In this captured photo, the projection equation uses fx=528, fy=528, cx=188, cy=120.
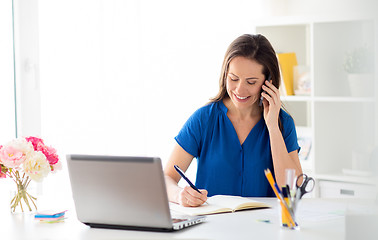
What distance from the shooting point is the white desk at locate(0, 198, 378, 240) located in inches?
56.3

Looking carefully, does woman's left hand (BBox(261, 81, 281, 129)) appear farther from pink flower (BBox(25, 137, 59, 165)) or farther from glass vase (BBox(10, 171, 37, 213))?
glass vase (BBox(10, 171, 37, 213))

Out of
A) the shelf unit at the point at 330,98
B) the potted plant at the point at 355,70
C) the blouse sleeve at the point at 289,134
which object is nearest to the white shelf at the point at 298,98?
the shelf unit at the point at 330,98

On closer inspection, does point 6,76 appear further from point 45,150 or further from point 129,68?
point 45,150

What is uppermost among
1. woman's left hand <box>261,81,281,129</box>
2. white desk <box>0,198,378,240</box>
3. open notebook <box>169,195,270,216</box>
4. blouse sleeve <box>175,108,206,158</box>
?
woman's left hand <box>261,81,281,129</box>

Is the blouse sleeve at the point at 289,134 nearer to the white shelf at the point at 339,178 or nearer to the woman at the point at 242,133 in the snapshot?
the woman at the point at 242,133

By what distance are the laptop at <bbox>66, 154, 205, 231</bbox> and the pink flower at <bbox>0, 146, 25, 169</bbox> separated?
0.28 metres

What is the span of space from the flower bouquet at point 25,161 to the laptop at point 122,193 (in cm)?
24

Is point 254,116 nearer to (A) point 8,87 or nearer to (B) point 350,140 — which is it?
(B) point 350,140

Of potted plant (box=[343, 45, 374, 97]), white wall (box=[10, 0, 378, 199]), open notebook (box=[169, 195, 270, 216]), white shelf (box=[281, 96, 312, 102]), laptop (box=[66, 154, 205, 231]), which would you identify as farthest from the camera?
white wall (box=[10, 0, 378, 199])

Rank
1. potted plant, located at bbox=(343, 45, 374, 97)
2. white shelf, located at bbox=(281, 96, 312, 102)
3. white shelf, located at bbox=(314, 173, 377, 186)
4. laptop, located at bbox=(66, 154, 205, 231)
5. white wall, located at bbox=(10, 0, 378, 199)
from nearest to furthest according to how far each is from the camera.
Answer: laptop, located at bbox=(66, 154, 205, 231) < potted plant, located at bbox=(343, 45, 374, 97) < white shelf, located at bbox=(314, 173, 377, 186) < white shelf, located at bbox=(281, 96, 312, 102) < white wall, located at bbox=(10, 0, 378, 199)

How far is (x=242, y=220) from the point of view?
1.60 metres

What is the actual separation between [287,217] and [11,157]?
90 cm

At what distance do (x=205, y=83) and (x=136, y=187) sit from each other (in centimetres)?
257

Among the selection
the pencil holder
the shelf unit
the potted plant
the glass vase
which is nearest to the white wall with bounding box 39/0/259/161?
the shelf unit
